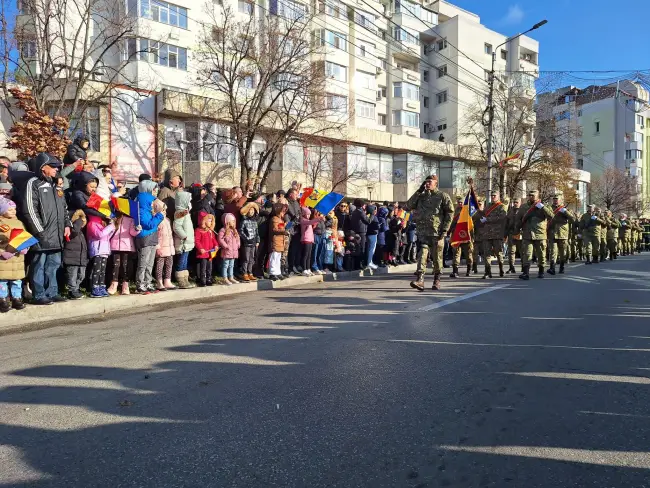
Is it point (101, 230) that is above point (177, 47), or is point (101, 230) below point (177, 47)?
below

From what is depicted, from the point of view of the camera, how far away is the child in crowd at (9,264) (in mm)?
6875

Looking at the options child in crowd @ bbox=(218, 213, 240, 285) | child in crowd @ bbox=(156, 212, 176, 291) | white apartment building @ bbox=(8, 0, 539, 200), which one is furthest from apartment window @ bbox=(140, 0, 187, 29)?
child in crowd @ bbox=(156, 212, 176, 291)

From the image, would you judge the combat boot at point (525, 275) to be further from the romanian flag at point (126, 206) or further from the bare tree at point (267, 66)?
the bare tree at point (267, 66)

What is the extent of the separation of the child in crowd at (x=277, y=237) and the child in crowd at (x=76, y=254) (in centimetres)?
419

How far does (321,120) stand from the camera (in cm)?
2862

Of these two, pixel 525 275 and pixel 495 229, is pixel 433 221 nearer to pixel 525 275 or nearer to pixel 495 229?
pixel 525 275

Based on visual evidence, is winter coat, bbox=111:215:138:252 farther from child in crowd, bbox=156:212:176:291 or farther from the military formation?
the military formation

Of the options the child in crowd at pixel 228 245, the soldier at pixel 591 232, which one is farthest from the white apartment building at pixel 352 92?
the child in crowd at pixel 228 245

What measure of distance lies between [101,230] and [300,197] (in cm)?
570

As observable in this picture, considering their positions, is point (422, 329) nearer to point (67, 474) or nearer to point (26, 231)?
point (67, 474)

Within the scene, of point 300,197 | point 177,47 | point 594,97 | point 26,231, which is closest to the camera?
point 26,231

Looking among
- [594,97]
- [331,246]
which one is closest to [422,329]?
[331,246]

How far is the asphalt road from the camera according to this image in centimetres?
282

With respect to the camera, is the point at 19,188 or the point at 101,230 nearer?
the point at 19,188
